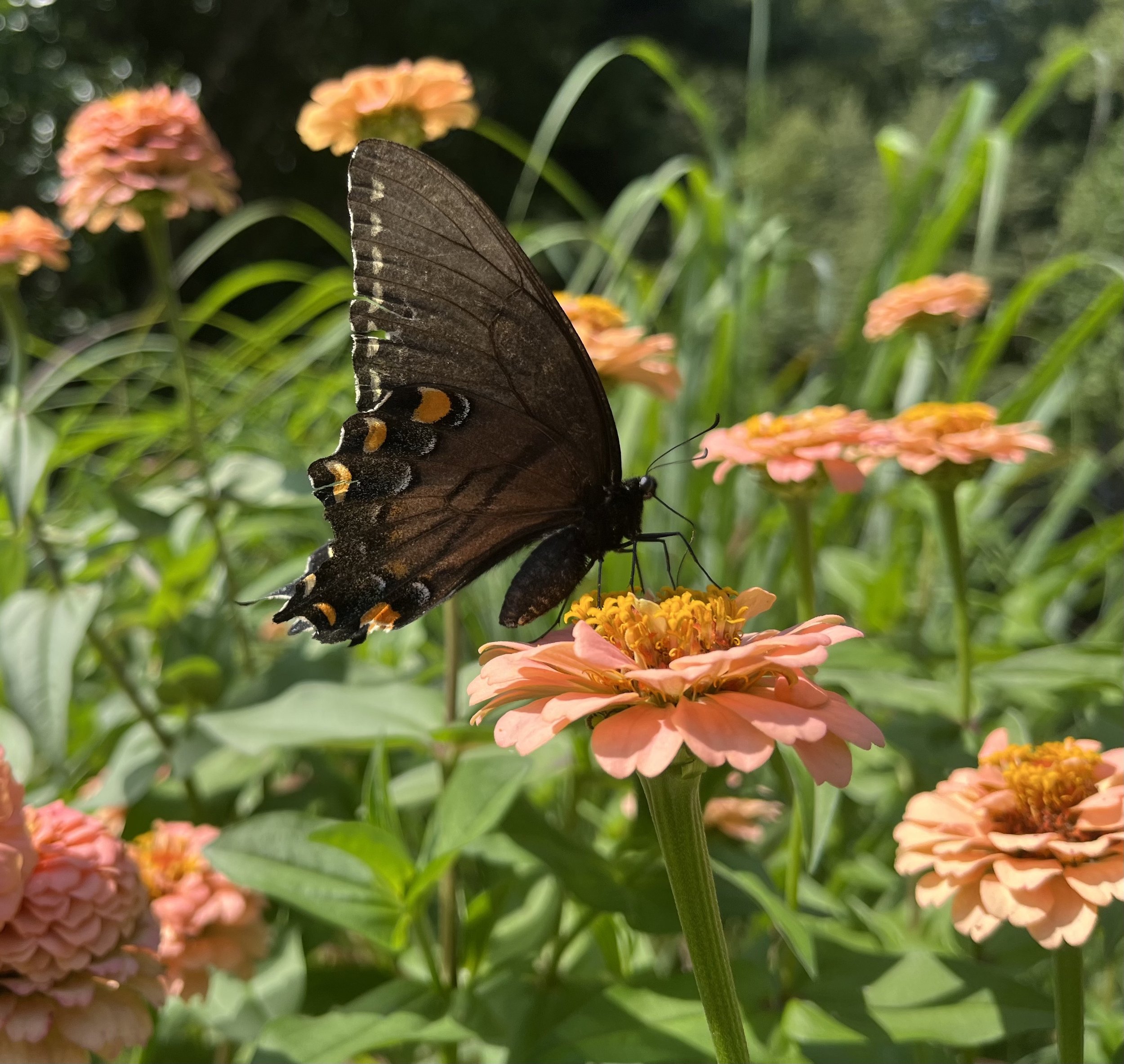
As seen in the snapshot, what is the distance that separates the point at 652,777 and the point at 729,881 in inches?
14.2

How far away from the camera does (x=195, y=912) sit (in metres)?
0.75

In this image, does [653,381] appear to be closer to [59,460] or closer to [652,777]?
[652,777]

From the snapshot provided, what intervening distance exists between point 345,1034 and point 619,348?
581 millimetres

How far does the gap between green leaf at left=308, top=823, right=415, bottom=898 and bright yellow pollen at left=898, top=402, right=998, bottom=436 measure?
0.50 m

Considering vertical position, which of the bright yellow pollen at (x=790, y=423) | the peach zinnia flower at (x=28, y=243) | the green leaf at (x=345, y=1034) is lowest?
the green leaf at (x=345, y=1034)

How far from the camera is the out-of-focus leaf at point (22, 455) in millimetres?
871

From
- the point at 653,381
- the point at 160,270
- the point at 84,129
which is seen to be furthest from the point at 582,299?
the point at 84,129

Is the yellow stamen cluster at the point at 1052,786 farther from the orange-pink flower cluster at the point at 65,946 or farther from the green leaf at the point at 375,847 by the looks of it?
the orange-pink flower cluster at the point at 65,946

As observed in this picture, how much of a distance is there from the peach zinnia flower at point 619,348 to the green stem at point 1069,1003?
0.55 metres

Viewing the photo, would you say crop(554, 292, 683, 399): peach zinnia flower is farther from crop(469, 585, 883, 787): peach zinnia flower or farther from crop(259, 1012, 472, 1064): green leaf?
crop(259, 1012, 472, 1064): green leaf

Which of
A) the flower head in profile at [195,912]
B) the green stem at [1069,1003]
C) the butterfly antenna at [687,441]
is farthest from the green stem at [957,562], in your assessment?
the flower head in profile at [195,912]

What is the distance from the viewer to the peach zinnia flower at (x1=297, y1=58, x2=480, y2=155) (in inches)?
39.8

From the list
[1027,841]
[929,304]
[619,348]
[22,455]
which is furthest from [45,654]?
[929,304]

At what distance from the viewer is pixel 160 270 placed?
1016mm
